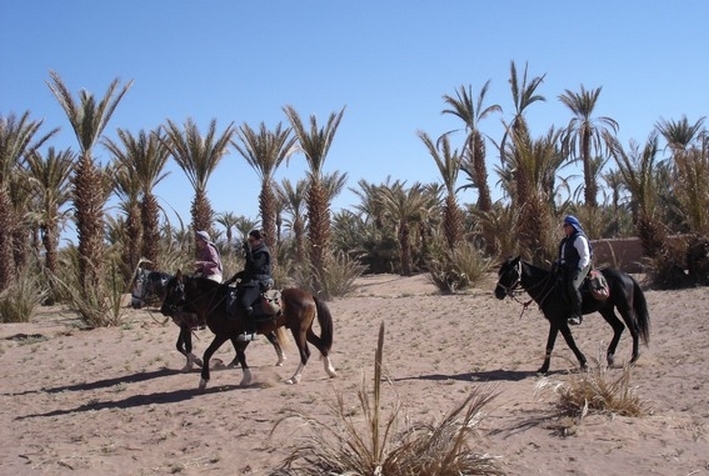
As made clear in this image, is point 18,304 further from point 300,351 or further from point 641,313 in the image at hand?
point 641,313

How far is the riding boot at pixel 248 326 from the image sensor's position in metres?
10.5

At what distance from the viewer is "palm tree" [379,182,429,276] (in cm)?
3716

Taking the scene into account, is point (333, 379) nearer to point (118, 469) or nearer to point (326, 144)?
point (118, 469)

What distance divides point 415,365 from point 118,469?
224 inches

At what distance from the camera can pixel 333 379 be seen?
34.8 ft

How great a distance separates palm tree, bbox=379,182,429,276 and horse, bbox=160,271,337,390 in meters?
26.2

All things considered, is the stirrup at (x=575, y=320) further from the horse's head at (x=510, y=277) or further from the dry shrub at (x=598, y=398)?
the dry shrub at (x=598, y=398)

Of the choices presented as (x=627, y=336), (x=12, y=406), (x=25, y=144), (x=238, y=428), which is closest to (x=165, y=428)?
(x=238, y=428)

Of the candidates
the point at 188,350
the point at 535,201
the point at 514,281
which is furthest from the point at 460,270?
the point at 188,350

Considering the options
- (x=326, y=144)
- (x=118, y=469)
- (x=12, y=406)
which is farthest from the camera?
A: (x=326, y=144)

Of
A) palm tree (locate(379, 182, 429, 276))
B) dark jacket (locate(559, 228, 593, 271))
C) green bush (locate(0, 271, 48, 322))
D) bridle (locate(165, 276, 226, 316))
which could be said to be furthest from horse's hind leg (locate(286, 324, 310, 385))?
palm tree (locate(379, 182, 429, 276))

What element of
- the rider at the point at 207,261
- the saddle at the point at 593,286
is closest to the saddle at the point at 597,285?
the saddle at the point at 593,286

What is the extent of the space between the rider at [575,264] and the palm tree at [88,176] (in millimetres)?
12254

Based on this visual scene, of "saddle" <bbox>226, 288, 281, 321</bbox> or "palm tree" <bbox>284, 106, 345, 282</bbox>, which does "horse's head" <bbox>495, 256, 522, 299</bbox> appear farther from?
"palm tree" <bbox>284, 106, 345, 282</bbox>
